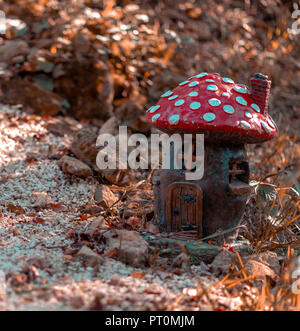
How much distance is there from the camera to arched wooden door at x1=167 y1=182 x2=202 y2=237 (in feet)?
8.91

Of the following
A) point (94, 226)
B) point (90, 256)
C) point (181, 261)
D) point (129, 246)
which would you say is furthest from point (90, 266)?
point (181, 261)

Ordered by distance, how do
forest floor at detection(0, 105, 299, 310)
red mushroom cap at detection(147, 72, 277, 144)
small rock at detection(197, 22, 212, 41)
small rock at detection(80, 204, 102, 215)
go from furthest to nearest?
small rock at detection(197, 22, 212, 41), small rock at detection(80, 204, 102, 215), red mushroom cap at detection(147, 72, 277, 144), forest floor at detection(0, 105, 299, 310)

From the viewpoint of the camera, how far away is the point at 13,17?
559 centimetres

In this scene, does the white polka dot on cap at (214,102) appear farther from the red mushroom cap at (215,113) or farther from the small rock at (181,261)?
the small rock at (181,261)

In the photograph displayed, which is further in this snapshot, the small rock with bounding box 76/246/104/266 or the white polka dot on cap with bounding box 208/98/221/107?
the white polka dot on cap with bounding box 208/98/221/107

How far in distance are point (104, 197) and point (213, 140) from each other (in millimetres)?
1027

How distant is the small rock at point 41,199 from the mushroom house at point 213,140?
97cm

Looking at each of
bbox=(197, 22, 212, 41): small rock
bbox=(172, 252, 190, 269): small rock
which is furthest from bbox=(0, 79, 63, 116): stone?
bbox=(197, 22, 212, 41): small rock

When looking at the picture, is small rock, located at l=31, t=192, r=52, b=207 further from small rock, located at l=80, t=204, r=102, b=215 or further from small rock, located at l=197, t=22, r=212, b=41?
small rock, located at l=197, t=22, r=212, b=41

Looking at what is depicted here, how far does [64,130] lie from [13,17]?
216 centimetres

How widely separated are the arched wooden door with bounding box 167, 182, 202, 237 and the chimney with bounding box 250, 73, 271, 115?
0.70 m

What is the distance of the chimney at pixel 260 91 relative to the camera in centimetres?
272

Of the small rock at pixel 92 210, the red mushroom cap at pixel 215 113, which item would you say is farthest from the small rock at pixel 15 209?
the red mushroom cap at pixel 215 113

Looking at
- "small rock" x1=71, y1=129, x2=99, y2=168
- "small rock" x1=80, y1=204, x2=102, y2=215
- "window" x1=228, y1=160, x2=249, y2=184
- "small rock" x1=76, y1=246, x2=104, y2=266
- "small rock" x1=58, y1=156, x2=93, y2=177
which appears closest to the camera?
"small rock" x1=76, y1=246, x2=104, y2=266
